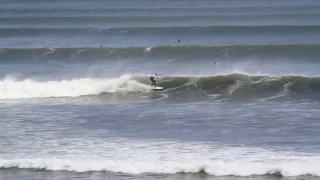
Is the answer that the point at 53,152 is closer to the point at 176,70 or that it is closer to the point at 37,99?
the point at 37,99

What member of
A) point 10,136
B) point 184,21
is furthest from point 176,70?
point 184,21

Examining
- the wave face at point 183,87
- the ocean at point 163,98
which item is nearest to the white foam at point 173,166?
the ocean at point 163,98

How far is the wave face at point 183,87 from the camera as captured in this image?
3284 centimetres

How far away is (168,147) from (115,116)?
552 centimetres

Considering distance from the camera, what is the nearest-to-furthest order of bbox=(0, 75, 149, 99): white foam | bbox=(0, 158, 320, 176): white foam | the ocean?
bbox=(0, 158, 320, 176): white foam
the ocean
bbox=(0, 75, 149, 99): white foam

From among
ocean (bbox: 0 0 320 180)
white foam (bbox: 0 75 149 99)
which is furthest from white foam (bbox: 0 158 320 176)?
white foam (bbox: 0 75 149 99)

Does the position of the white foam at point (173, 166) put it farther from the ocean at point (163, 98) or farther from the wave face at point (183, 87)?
the wave face at point (183, 87)

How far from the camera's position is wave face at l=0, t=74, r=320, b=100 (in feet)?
108

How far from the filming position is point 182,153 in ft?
75.5

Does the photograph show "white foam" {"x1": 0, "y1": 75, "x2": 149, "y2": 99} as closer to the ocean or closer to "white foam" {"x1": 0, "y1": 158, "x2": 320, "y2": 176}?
the ocean

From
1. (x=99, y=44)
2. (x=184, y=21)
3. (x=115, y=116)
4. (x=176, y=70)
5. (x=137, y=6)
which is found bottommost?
(x=115, y=116)

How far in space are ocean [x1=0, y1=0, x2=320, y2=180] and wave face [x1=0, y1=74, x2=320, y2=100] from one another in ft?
0.18

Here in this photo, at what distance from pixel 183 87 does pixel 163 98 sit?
7.62 ft

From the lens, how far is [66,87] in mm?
35531
